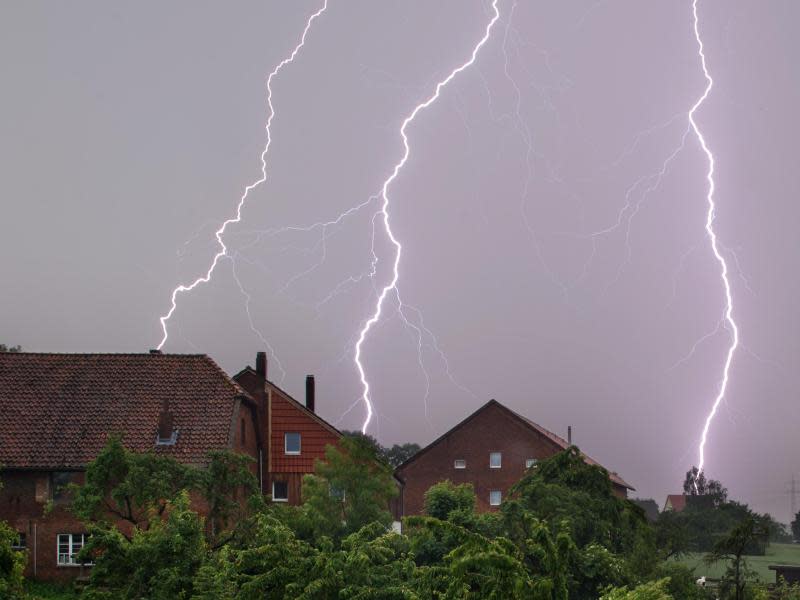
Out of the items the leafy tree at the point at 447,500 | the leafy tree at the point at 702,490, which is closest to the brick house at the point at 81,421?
the leafy tree at the point at 447,500

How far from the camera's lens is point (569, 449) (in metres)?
29.5

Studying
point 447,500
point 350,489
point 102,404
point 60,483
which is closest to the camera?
point 350,489

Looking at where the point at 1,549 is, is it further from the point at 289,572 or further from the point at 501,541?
the point at 501,541

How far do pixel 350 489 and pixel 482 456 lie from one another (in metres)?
27.9

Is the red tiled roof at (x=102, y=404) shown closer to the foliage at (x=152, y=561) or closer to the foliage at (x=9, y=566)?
the foliage at (x=152, y=561)

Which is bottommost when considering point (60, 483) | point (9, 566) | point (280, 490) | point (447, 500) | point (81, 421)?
point (9, 566)

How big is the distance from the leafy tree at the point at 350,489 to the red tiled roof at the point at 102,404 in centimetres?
516

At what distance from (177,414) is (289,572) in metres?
20.6

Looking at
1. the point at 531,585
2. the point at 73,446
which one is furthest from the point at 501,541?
the point at 73,446

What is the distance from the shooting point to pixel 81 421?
113 feet

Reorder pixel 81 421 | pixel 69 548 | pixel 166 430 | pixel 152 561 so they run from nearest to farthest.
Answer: pixel 152 561
pixel 69 548
pixel 166 430
pixel 81 421

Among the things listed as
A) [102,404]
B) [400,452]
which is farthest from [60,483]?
[400,452]

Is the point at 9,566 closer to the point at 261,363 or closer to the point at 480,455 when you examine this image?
the point at 261,363

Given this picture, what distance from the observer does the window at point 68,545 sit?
32.0 meters
